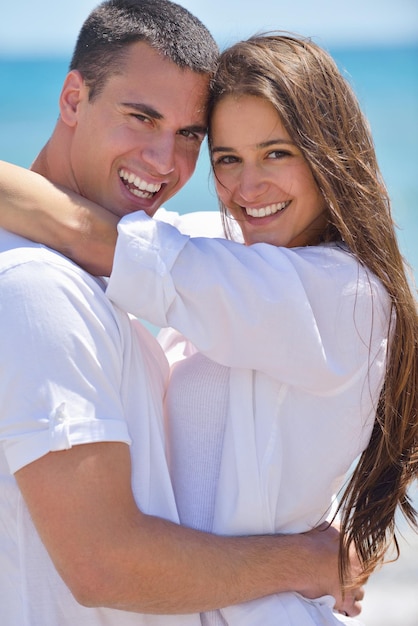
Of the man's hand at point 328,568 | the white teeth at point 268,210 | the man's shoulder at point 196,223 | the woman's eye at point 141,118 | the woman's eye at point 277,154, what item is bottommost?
the man's hand at point 328,568

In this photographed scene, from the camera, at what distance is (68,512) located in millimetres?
1534

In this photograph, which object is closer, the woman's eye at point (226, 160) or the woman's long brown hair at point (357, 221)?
the woman's long brown hair at point (357, 221)

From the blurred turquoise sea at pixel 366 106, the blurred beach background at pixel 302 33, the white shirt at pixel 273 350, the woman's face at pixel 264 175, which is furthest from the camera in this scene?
the blurred beach background at pixel 302 33

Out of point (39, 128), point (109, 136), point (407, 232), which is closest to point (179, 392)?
point (109, 136)

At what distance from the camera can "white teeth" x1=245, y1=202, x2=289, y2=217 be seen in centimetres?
206

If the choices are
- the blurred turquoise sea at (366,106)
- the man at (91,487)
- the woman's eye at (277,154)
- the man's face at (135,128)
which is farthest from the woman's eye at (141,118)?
the blurred turquoise sea at (366,106)

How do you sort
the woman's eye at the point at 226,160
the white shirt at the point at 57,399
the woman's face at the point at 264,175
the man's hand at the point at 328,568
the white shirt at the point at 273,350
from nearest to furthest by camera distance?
the white shirt at the point at 57,399
the white shirt at the point at 273,350
the man's hand at the point at 328,568
the woman's face at the point at 264,175
the woman's eye at the point at 226,160

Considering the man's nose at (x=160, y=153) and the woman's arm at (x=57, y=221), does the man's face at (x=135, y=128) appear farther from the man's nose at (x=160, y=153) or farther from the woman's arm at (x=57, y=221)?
the woman's arm at (x=57, y=221)

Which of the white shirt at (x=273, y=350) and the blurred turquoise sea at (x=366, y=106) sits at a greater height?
the blurred turquoise sea at (x=366, y=106)

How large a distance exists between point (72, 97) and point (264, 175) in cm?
49

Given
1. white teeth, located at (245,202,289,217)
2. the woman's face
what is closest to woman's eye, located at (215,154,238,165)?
the woman's face

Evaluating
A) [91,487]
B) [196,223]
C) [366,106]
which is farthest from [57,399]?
[366,106]

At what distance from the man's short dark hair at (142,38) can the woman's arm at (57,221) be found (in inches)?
15.2

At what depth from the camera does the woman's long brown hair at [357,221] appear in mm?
1904
